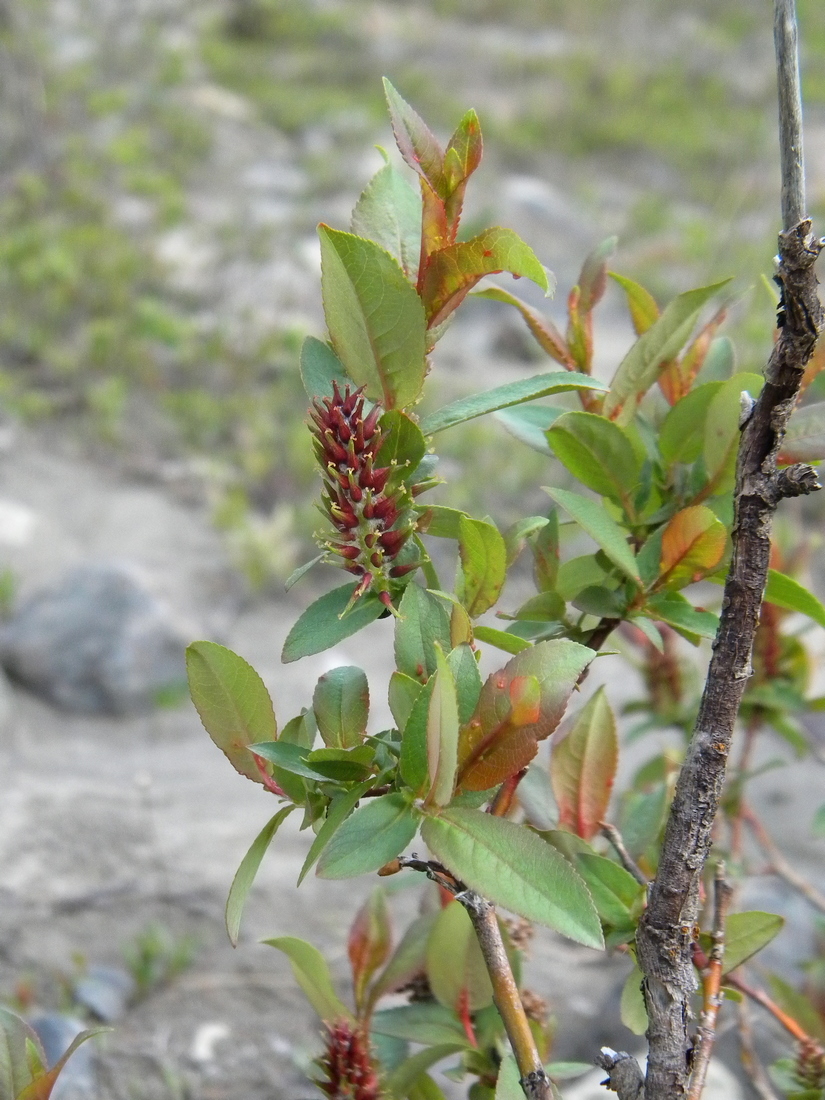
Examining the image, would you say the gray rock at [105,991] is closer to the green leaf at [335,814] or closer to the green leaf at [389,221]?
the green leaf at [335,814]

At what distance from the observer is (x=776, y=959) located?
1.69m

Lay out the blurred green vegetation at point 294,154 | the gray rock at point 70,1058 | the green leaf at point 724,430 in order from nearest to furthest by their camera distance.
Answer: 1. the green leaf at point 724,430
2. the gray rock at point 70,1058
3. the blurred green vegetation at point 294,154

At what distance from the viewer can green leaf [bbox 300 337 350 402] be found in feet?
2.46

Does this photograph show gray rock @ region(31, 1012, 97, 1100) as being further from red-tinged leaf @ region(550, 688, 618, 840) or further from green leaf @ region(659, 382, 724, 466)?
green leaf @ region(659, 382, 724, 466)

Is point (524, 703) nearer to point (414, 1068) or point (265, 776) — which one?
point (265, 776)

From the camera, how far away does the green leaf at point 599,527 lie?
2.49 ft

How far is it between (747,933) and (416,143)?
26.0 inches

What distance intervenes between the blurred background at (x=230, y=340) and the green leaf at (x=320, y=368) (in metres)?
0.92

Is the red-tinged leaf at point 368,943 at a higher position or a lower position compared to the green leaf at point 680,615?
lower

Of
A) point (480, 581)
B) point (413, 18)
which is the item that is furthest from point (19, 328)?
point (413, 18)

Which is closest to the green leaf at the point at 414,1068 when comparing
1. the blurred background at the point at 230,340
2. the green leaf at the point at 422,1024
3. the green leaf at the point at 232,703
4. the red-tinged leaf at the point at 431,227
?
the green leaf at the point at 422,1024

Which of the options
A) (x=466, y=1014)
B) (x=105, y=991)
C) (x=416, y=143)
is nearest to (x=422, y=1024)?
(x=466, y=1014)

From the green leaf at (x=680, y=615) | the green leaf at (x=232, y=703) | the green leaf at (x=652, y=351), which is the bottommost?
the green leaf at (x=232, y=703)

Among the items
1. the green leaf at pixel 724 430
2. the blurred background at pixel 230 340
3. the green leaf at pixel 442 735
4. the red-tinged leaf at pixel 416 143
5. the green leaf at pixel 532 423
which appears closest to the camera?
the green leaf at pixel 442 735
